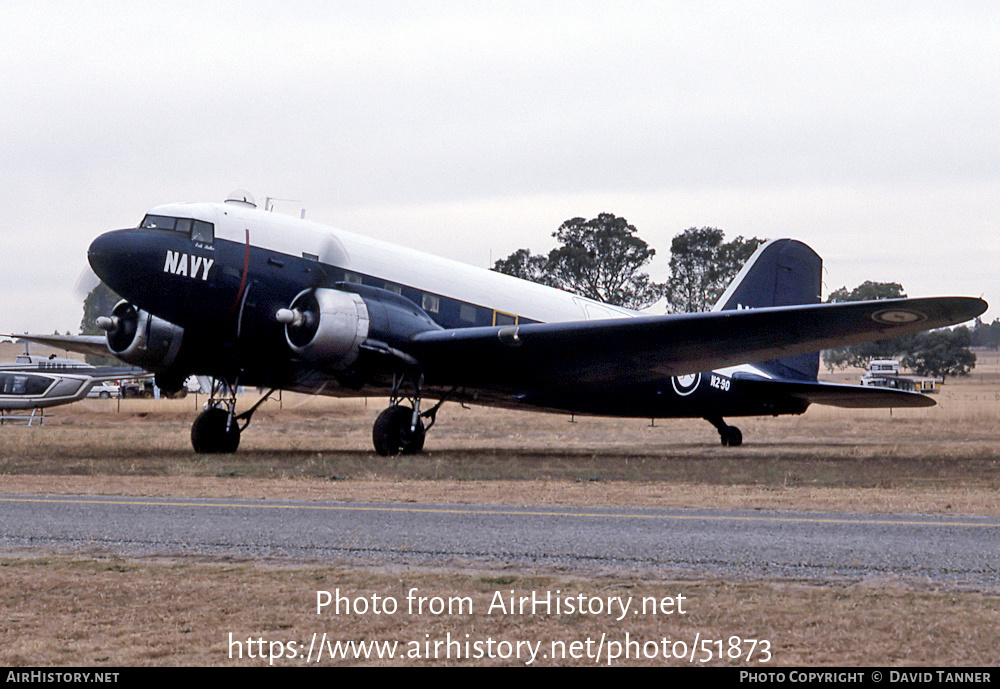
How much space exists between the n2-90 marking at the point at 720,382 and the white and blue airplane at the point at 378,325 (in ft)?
12.1

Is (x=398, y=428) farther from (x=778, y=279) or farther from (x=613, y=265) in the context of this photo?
(x=613, y=265)

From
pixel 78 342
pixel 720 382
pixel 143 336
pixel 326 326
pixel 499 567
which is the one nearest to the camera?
pixel 499 567

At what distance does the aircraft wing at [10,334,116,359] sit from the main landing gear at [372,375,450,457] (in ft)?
26.1

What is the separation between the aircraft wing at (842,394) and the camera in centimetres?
2323

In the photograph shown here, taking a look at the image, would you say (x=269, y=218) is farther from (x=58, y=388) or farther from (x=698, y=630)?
(x=58, y=388)

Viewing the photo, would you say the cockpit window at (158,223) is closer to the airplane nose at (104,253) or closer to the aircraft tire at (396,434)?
the airplane nose at (104,253)

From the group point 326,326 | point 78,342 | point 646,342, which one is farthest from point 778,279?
point 78,342

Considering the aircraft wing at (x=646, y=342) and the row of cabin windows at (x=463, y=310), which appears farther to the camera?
the row of cabin windows at (x=463, y=310)

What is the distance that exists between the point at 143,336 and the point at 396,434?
17.6 ft

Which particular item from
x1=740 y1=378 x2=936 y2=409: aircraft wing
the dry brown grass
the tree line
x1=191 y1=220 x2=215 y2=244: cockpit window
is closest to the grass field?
the dry brown grass

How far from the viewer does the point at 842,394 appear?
24.8 m

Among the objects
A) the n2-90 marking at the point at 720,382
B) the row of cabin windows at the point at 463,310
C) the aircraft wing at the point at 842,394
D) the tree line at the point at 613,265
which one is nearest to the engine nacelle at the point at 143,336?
the row of cabin windows at the point at 463,310

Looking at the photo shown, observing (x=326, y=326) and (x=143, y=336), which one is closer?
→ (x=326, y=326)

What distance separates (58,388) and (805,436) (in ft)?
90.0
